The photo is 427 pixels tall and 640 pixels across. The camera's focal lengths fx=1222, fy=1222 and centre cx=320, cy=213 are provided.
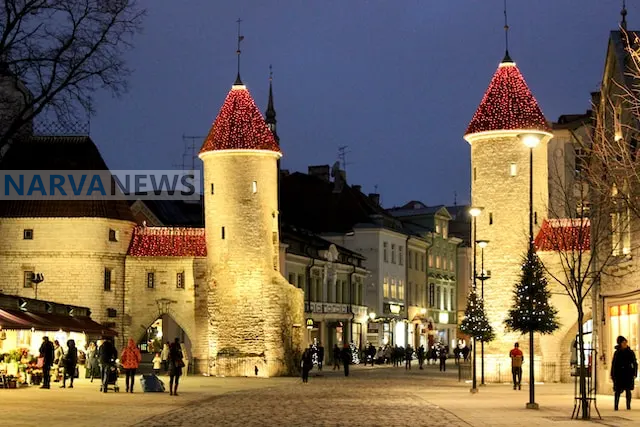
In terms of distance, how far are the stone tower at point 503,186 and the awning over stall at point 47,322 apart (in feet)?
52.6

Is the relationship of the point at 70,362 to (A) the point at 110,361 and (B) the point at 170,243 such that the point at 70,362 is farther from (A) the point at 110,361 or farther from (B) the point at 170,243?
(B) the point at 170,243

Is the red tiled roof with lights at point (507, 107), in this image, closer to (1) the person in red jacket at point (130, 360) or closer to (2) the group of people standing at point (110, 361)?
(2) the group of people standing at point (110, 361)

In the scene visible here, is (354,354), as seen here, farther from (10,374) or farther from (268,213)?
(10,374)

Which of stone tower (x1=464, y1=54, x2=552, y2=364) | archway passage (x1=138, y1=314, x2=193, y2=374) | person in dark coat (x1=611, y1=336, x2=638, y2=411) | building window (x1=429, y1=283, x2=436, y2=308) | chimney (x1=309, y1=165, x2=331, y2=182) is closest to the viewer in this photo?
person in dark coat (x1=611, y1=336, x2=638, y2=411)

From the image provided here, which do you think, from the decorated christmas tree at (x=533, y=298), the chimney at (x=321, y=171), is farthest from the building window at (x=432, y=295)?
the decorated christmas tree at (x=533, y=298)

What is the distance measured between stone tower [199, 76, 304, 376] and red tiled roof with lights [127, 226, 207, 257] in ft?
3.69

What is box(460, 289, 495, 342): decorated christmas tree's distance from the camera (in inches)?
1814

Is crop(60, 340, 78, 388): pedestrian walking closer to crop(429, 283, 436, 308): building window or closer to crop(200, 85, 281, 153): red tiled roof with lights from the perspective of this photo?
crop(200, 85, 281, 153): red tiled roof with lights

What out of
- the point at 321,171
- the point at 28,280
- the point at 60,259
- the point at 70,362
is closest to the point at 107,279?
the point at 60,259

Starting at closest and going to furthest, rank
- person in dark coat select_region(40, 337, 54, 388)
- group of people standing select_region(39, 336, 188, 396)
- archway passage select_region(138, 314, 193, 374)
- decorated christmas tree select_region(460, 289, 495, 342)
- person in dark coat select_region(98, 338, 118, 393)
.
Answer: group of people standing select_region(39, 336, 188, 396), person in dark coat select_region(98, 338, 118, 393), person in dark coat select_region(40, 337, 54, 388), decorated christmas tree select_region(460, 289, 495, 342), archway passage select_region(138, 314, 193, 374)

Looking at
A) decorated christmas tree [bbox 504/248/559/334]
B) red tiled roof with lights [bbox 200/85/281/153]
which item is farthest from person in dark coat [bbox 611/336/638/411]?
red tiled roof with lights [bbox 200/85/281/153]

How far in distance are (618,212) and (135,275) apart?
30.4 m

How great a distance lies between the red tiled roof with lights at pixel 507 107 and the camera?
5181 cm

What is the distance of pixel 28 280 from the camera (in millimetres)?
55594
